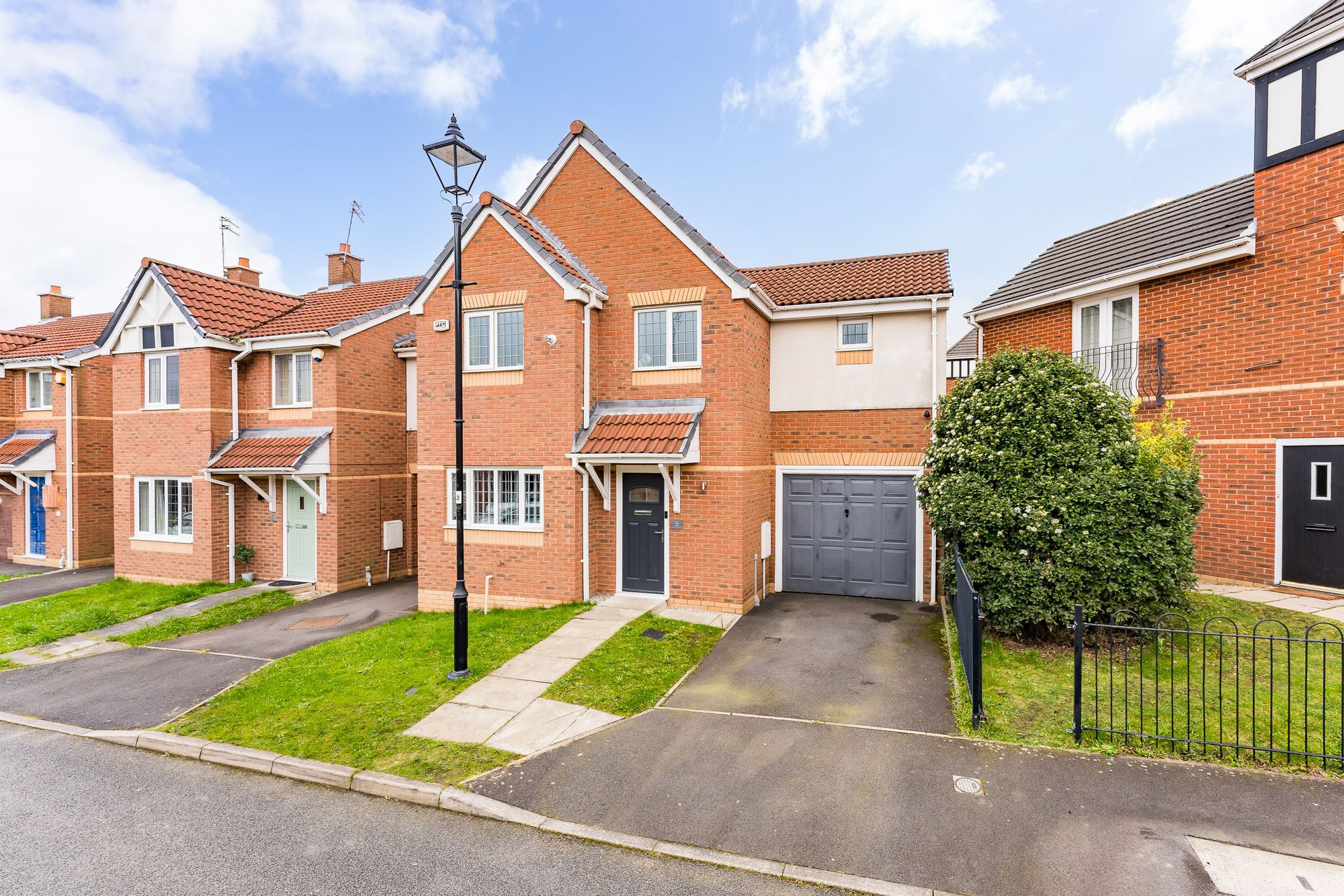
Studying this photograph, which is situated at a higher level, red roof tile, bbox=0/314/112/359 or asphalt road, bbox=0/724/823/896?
red roof tile, bbox=0/314/112/359

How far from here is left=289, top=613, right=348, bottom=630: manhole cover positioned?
12.4 metres

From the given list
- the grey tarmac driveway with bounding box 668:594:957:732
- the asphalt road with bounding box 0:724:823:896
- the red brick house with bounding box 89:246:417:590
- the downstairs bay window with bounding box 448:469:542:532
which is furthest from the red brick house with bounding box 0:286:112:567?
the grey tarmac driveway with bounding box 668:594:957:732

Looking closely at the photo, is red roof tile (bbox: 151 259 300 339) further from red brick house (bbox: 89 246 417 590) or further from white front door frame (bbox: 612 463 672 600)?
white front door frame (bbox: 612 463 672 600)

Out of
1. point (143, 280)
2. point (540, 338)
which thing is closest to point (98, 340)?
point (143, 280)

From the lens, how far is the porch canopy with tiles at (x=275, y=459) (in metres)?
14.9

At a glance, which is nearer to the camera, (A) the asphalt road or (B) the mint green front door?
(A) the asphalt road

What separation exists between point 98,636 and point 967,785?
15.7 metres

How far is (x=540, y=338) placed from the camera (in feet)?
39.0

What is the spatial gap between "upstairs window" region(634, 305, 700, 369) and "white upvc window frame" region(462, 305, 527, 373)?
2.28 metres

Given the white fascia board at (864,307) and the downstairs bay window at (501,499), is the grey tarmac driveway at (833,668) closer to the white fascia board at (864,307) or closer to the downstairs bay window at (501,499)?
the downstairs bay window at (501,499)

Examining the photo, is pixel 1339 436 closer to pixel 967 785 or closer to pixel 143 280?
pixel 967 785

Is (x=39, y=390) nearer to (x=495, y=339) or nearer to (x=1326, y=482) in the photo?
(x=495, y=339)

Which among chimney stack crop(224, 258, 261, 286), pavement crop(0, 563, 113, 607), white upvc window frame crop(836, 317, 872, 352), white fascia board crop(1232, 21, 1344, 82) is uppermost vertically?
white fascia board crop(1232, 21, 1344, 82)

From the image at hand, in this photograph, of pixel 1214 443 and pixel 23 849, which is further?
pixel 1214 443
